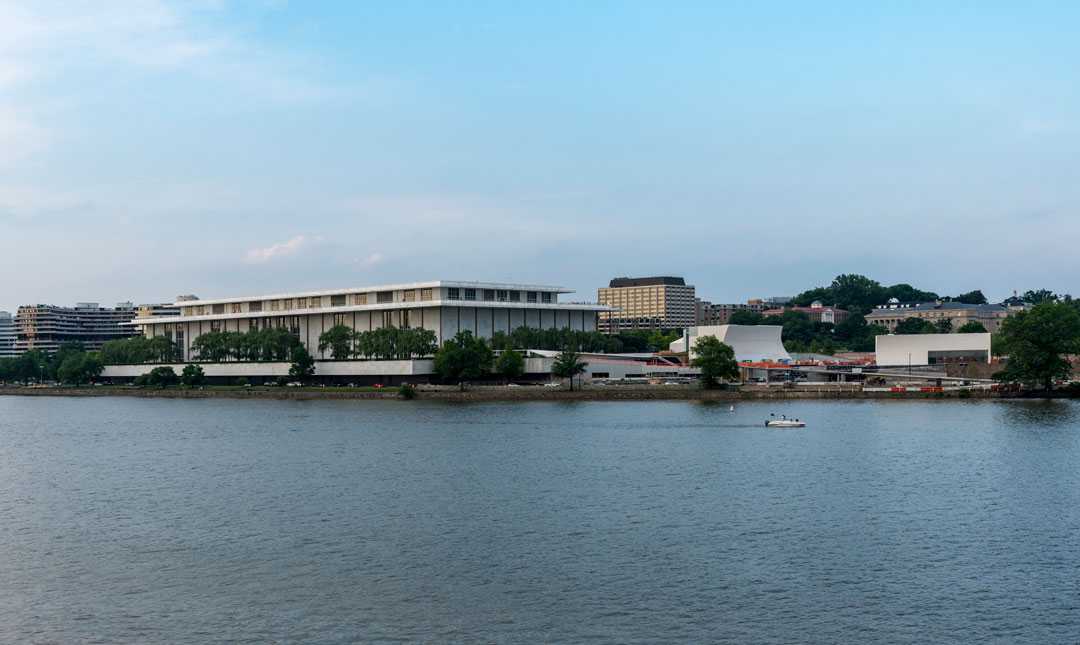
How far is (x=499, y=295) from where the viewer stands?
128625 millimetres

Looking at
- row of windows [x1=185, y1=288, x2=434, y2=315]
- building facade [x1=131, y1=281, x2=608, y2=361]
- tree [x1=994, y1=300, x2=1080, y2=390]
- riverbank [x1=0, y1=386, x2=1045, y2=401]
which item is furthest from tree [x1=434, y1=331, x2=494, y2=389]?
tree [x1=994, y1=300, x2=1080, y2=390]

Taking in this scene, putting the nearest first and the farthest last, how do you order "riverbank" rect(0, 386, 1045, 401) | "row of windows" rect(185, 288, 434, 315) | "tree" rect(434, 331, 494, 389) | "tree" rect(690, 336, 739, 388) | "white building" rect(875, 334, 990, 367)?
"riverbank" rect(0, 386, 1045, 401) → "tree" rect(690, 336, 739, 388) → "tree" rect(434, 331, 494, 389) → "white building" rect(875, 334, 990, 367) → "row of windows" rect(185, 288, 434, 315)

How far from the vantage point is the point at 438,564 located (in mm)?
26547

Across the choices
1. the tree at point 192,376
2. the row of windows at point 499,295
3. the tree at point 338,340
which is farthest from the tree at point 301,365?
the row of windows at point 499,295

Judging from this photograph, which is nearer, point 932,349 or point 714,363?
point 714,363

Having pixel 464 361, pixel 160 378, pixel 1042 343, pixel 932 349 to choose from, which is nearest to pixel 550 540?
pixel 1042 343

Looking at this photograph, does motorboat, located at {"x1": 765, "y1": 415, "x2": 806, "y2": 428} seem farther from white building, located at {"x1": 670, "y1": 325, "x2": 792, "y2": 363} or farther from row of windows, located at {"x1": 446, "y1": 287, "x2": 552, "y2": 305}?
row of windows, located at {"x1": 446, "y1": 287, "x2": 552, "y2": 305}

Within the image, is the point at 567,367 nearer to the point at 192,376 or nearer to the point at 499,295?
the point at 499,295

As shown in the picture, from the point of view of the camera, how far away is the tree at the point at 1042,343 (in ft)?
271

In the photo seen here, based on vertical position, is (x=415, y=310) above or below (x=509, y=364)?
above

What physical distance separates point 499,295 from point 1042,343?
62.1 m

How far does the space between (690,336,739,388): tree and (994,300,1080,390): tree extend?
21.8 meters

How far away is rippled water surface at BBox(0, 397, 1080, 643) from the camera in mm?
21828

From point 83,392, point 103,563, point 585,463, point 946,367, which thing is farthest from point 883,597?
point 83,392
